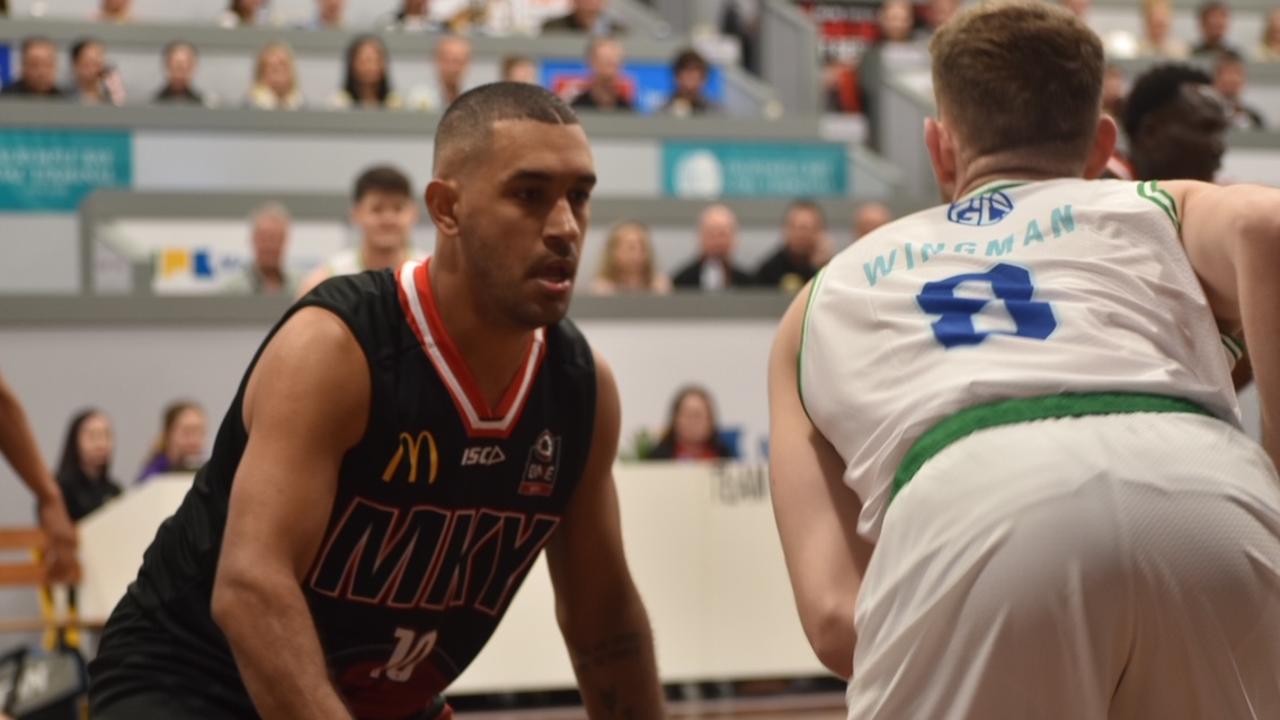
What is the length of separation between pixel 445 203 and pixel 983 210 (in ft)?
3.73

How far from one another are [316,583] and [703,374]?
703 cm

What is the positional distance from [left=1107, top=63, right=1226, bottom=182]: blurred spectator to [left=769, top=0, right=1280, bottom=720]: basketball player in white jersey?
88.7 inches

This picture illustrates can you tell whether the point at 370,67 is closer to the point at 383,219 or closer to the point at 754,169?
the point at 754,169

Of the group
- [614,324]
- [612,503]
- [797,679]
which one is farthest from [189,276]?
[612,503]

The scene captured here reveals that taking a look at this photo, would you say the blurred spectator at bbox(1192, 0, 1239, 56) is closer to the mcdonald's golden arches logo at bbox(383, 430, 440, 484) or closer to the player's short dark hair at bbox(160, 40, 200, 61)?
the player's short dark hair at bbox(160, 40, 200, 61)

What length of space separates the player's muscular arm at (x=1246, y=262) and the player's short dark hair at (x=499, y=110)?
1.16 meters

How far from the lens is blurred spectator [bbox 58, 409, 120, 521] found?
8.66 metres

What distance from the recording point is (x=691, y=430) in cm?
899

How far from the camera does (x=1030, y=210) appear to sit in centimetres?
243

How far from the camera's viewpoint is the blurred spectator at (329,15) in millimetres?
12430

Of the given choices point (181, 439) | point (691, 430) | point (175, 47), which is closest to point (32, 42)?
point (175, 47)

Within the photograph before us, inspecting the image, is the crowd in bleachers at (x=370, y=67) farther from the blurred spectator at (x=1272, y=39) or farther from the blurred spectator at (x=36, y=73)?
the blurred spectator at (x=1272, y=39)

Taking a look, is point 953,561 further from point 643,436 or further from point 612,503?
point 643,436

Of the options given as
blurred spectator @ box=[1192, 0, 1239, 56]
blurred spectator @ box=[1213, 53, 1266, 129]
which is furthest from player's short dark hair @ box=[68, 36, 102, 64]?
blurred spectator @ box=[1192, 0, 1239, 56]
